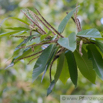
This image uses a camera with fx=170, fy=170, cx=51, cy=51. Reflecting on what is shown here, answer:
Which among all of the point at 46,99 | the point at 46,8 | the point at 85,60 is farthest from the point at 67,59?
the point at 46,8

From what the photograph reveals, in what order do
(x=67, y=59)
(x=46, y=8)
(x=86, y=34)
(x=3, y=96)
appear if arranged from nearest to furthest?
(x=86, y=34)
(x=67, y=59)
(x=3, y=96)
(x=46, y=8)

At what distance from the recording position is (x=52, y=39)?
480 mm

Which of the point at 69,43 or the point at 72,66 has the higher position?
the point at 69,43

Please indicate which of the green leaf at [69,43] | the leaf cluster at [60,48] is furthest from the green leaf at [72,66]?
the green leaf at [69,43]

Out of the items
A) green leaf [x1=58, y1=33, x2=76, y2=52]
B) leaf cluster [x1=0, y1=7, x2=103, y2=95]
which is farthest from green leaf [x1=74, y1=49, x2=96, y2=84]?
green leaf [x1=58, y1=33, x2=76, y2=52]

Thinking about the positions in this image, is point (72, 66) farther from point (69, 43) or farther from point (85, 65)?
point (69, 43)

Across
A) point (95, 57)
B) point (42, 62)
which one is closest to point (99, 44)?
point (95, 57)

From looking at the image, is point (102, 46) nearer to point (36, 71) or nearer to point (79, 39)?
point (79, 39)

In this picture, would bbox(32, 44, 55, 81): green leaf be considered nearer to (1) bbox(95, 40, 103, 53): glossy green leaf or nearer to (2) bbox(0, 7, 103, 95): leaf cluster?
(2) bbox(0, 7, 103, 95): leaf cluster

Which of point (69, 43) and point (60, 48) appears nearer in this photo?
point (69, 43)

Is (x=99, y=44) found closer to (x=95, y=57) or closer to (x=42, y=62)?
(x=95, y=57)

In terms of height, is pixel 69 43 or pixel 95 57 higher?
pixel 69 43

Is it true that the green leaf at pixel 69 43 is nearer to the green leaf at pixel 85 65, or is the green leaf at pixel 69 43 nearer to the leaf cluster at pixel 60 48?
the leaf cluster at pixel 60 48

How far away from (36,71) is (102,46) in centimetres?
20
